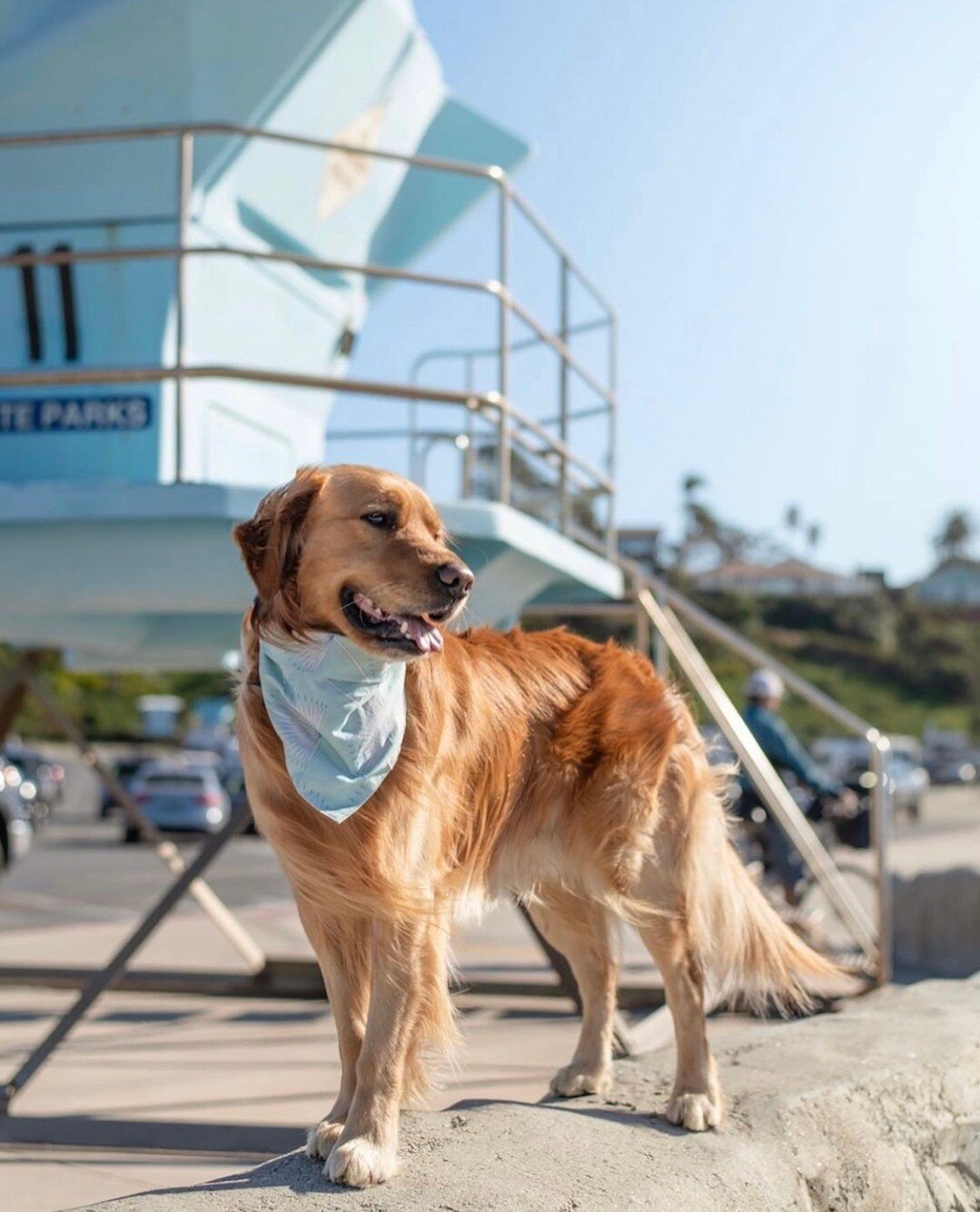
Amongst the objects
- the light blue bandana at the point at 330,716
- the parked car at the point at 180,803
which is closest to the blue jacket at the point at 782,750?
the light blue bandana at the point at 330,716

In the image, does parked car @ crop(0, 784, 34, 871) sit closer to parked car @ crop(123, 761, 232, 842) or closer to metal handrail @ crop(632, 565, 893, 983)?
parked car @ crop(123, 761, 232, 842)

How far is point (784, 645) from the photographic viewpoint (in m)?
113

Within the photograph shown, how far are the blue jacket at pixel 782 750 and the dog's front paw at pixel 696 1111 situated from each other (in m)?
6.41

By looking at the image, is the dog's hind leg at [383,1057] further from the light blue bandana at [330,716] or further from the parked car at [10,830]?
the parked car at [10,830]

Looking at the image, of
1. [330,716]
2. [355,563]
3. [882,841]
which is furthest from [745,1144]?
[882,841]

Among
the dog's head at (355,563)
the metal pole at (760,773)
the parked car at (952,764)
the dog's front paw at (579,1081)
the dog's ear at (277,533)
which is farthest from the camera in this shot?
the parked car at (952,764)

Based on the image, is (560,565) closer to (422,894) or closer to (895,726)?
(422,894)

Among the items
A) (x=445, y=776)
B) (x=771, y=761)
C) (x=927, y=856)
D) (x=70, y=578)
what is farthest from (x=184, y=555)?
(x=927, y=856)

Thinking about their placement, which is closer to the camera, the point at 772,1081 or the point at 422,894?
the point at 422,894

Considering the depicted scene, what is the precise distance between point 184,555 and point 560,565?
1703 millimetres

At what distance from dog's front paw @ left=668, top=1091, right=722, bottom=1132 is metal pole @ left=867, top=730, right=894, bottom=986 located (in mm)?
3812

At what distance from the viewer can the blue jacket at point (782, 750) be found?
10.3 metres

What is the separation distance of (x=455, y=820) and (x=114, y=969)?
3.07 meters

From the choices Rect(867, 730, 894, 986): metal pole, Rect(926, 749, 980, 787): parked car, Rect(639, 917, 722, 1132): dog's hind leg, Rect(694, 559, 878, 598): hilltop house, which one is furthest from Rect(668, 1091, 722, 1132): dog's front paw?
Rect(694, 559, 878, 598): hilltop house
